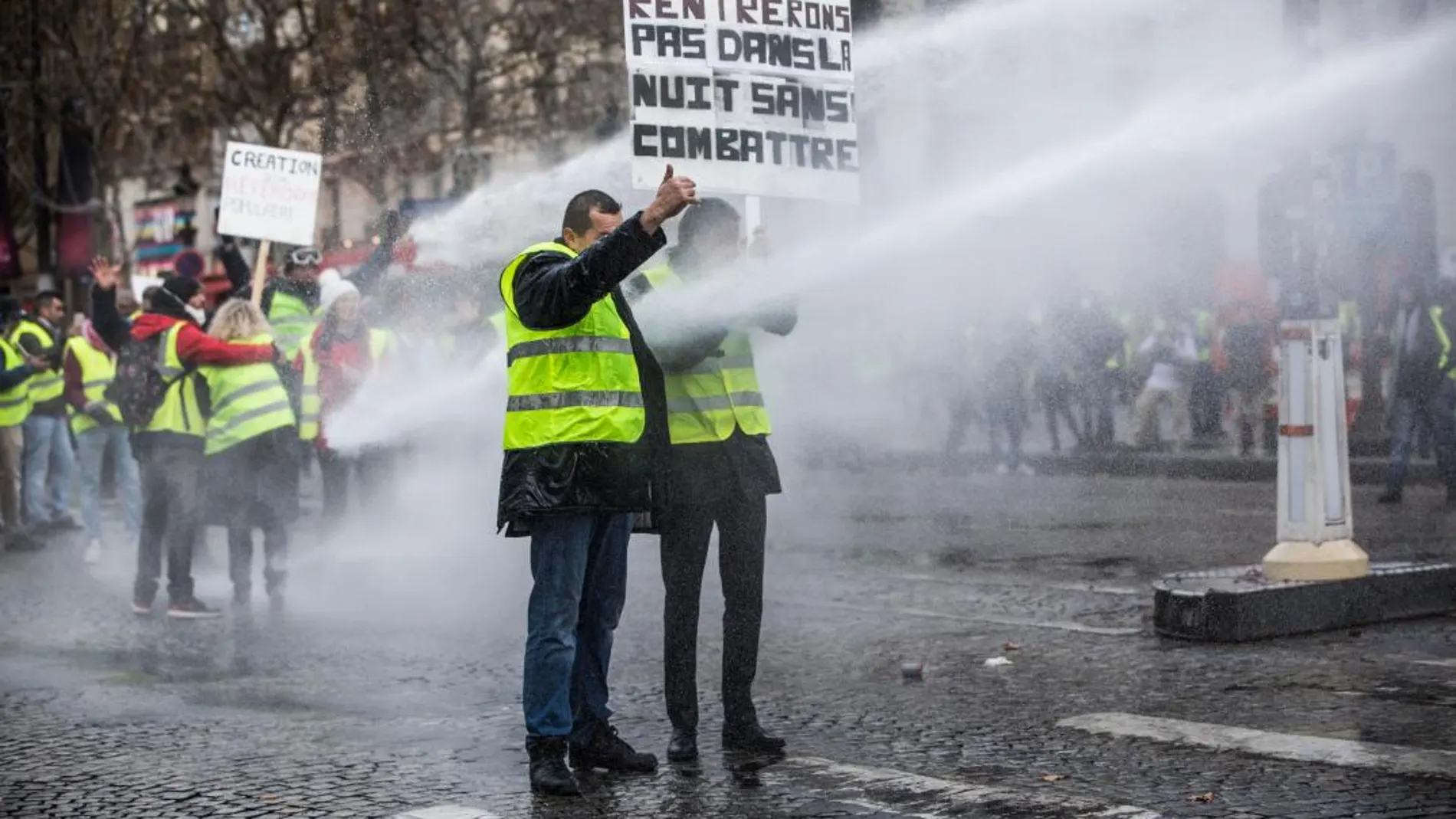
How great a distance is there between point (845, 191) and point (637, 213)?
2141 millimetres

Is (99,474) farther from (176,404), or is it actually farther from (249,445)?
(249,445)

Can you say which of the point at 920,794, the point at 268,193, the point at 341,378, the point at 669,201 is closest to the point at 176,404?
the point at 341,378

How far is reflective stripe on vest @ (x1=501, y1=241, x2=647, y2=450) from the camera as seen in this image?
21.8ft

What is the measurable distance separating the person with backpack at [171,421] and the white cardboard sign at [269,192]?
1.75 m

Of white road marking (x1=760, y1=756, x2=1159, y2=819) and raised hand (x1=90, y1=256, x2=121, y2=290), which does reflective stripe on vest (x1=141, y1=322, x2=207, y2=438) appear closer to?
raised hand (x1=90, y1=256, x2=121, y2=290)

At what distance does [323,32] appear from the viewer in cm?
3303

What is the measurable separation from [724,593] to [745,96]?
202cm

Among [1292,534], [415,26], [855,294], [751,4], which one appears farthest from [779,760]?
[415,26]

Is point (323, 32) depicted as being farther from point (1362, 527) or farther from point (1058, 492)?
point (1362, 527)

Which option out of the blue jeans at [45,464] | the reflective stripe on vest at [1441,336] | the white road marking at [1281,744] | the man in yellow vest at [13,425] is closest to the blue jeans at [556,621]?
the white road marking at [1281,744]

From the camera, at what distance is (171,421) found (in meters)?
12.3

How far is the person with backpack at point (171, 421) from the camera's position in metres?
11.8

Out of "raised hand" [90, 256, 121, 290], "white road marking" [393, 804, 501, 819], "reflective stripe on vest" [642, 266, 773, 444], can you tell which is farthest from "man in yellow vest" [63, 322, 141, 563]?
"white road marking" [393, 804, 501, 819]

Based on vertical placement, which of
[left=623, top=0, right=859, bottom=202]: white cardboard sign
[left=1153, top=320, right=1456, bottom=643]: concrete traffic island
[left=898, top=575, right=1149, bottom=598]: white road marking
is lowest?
[left=898, top=575, right=1149, bottom=598]: white road marking
